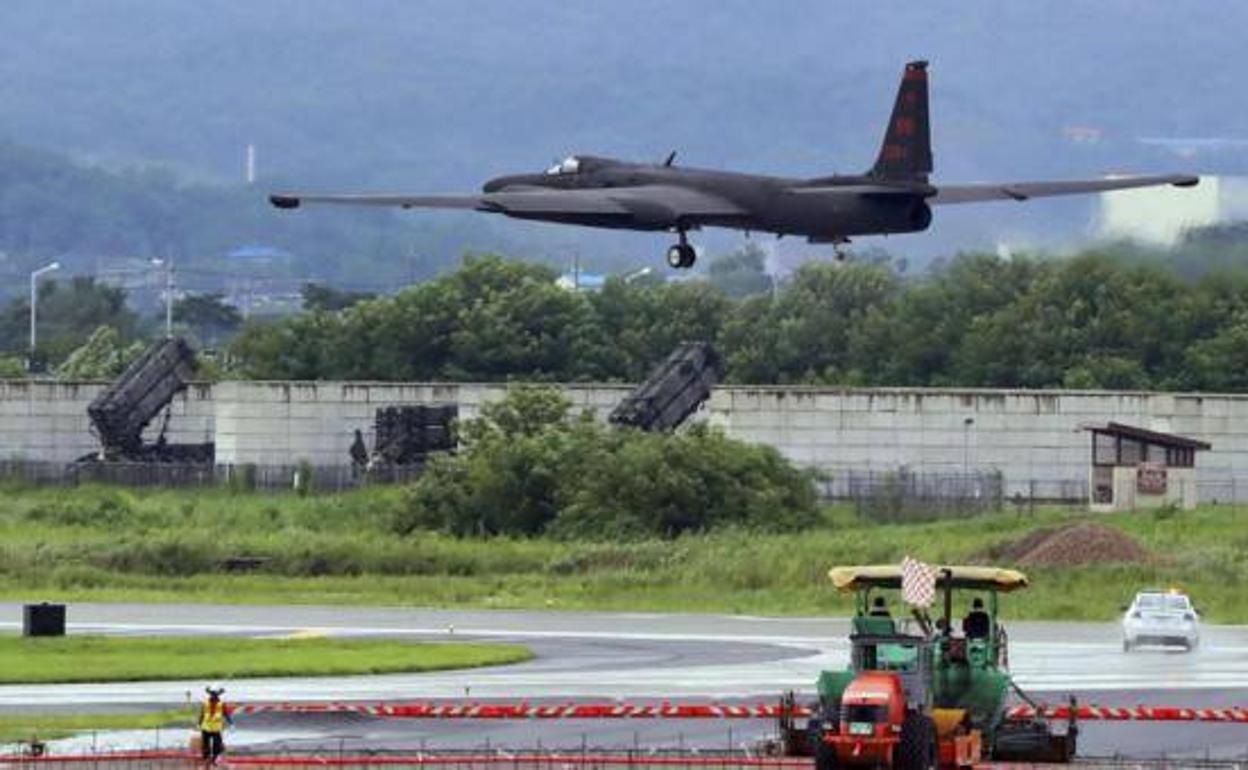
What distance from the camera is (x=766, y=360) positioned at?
461 ft

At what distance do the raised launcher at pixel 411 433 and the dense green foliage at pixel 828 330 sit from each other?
1634cm

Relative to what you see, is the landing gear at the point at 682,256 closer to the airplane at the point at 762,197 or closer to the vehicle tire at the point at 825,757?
the airplane at the point at 762,197

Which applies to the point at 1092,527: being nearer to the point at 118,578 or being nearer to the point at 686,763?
the point at 118,578

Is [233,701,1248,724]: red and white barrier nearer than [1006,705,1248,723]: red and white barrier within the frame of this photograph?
No

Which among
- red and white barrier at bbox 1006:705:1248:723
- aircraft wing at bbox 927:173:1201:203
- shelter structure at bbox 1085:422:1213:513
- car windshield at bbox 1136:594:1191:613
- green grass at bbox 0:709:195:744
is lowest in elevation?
green grass at bbox 0:709:195:744

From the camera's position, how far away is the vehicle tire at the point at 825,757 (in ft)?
136

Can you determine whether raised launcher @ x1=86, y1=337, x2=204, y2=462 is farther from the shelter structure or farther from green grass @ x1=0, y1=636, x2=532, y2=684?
green grass @ x1=0, y1=636, x2=532, y2=684

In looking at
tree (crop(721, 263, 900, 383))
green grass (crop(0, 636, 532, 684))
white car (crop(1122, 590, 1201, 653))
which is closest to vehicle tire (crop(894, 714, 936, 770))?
green grass (crop(0, 636, 532, 684))

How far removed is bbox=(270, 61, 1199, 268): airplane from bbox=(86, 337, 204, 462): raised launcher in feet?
148

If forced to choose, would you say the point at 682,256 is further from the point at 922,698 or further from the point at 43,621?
the point at 922,698

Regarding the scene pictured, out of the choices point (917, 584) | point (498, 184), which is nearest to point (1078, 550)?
point (498, 184)

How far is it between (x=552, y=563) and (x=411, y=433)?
25924 mm

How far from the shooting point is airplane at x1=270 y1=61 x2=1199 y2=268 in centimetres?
7212

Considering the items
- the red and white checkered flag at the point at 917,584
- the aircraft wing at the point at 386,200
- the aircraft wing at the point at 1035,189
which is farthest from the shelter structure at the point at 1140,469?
the red and white checkered flag at the point at 917,584
